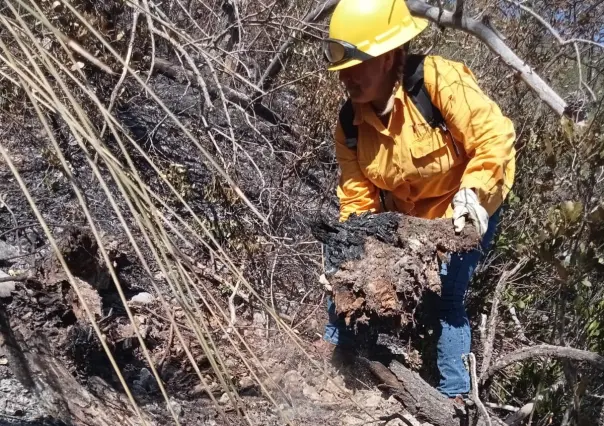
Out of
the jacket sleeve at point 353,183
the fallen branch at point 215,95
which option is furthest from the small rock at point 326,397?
the fallen branch at point 215,95

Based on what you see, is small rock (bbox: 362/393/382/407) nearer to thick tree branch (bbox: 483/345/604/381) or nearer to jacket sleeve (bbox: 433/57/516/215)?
thick tree branch (bbox: 483/345/604/381)

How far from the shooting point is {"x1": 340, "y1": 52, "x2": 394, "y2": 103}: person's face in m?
2.30

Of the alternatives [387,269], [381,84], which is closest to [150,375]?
[387,269]

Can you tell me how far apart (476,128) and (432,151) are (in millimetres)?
193

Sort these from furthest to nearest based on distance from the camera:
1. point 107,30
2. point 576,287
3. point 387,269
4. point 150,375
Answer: point 107,30
point 150,375
point 387,269
point 576,287

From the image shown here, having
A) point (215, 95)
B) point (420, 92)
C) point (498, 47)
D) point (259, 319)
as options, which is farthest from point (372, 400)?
point (215, 95)

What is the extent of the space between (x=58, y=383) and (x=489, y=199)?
1.48m

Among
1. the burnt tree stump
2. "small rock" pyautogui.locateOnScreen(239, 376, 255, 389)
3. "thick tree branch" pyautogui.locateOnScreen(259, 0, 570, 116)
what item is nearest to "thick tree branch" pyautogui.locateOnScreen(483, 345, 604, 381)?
the burnt tree stump

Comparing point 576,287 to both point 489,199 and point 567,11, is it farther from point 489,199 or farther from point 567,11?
point 567,11

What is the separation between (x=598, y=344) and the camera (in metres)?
2.32

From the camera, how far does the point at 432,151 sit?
7.64 feet

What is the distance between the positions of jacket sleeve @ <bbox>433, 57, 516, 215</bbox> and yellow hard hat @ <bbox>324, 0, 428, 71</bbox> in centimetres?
18

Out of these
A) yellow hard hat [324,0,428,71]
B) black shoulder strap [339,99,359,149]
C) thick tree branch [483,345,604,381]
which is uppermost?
yellow hard hat [324,0,428,71]

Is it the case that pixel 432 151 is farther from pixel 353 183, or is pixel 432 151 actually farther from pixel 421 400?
pixel 421 400
